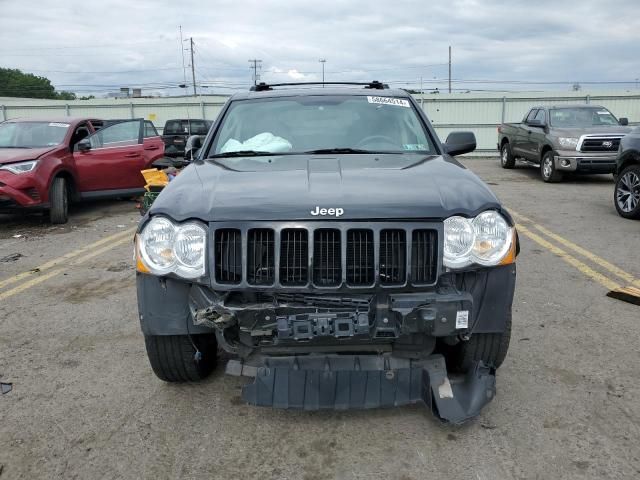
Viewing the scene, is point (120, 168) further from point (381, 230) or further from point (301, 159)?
point (381, 230)

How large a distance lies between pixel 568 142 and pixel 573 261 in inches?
288

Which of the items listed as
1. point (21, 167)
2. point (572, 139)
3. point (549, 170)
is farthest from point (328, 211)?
point (549, 170)

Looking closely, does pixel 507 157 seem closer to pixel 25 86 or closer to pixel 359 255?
pixel 359 255

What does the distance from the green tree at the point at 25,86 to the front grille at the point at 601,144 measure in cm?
8195

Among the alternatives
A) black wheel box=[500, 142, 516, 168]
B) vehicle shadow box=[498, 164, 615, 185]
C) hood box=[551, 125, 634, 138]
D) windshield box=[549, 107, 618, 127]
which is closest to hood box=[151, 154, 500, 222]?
hood box=[551, 125, 634, 138]

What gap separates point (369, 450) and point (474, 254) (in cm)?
107

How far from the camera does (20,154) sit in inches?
329

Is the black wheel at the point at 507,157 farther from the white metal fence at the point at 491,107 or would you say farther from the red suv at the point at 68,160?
the red suv at the point at 68,160

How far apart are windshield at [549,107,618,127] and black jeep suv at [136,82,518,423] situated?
11.5 m

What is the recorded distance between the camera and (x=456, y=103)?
23672mm

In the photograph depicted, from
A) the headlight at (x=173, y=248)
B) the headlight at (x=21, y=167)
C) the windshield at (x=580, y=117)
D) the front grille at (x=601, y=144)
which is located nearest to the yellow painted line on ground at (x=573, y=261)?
the headlight at (x=173, y=248)

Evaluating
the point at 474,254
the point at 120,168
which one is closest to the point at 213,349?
the point at 474,254

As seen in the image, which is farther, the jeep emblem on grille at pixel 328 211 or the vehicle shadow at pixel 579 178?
the vehicle shadow at pixel 579 178

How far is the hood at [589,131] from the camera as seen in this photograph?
12.3m
